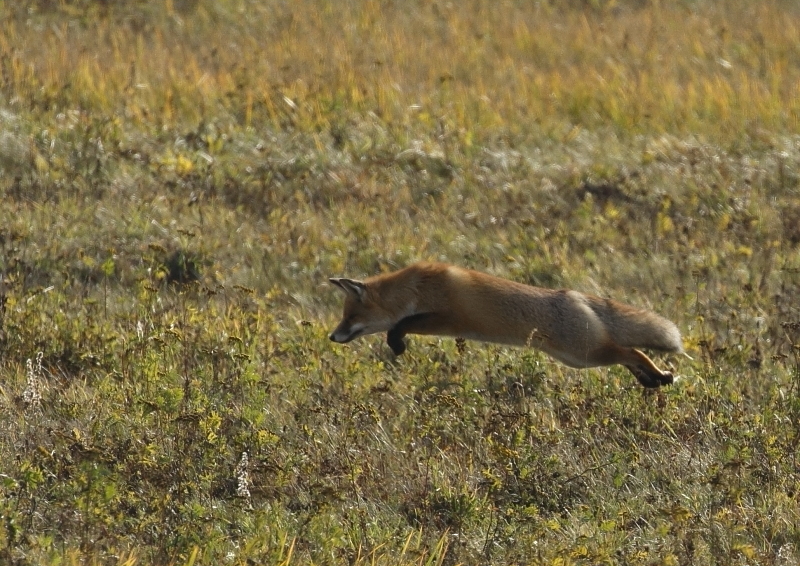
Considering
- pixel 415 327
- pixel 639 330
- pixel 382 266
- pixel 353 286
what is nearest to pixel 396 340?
pixel 415 327

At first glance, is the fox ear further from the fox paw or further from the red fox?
the fox paw

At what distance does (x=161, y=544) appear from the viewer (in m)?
5.33

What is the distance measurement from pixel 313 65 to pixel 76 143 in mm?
→ 3443

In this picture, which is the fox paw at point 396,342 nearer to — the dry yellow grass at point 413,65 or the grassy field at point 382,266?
the grassy field at point 382,266

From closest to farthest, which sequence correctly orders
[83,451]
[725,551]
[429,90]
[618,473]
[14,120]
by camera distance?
[83,451]
[725,551]
[618,473]
[14,120]
[429,90]

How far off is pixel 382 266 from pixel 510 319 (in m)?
2.84

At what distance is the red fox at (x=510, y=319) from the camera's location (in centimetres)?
749

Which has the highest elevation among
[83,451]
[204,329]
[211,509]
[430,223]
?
[83,451]

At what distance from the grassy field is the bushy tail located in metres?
0.27

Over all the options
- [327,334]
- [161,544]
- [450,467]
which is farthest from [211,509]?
[327,334]

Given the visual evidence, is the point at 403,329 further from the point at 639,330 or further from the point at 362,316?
the point at 639,330

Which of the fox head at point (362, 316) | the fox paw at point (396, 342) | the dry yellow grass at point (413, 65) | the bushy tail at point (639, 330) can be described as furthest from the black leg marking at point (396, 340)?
the dry yellow grass at point (413, 65)

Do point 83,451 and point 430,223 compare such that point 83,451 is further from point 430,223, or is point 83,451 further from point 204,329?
point 430,223

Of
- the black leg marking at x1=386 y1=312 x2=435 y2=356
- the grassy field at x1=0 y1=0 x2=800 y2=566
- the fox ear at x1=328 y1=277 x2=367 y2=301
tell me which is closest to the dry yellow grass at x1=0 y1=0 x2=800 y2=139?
the grassy field at x1=0 y1=0 x2=800 y2=566
